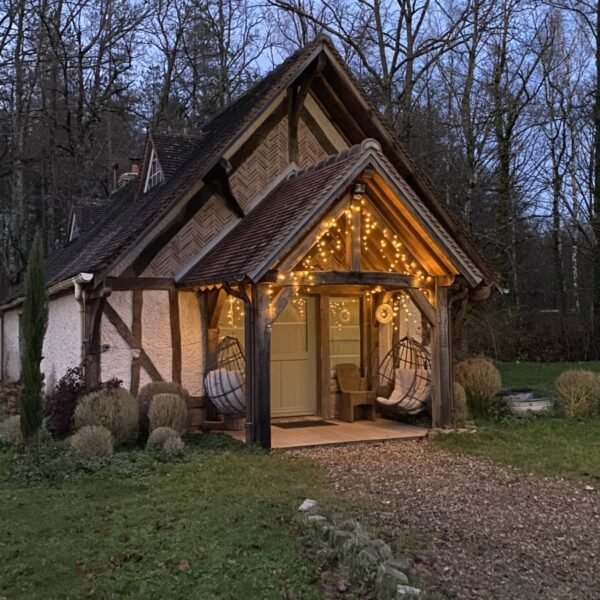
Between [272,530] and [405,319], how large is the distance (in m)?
7.04

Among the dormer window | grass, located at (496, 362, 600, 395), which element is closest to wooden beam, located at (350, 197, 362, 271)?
the dormer window

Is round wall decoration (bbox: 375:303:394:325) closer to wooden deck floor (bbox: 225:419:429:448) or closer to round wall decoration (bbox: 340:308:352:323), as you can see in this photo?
round wall decoration (bbox: 340:308:352:323)

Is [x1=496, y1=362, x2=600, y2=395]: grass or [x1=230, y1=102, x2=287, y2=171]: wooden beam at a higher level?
[x1=230, y1=102, x2=287, y2=171]: wooden beam

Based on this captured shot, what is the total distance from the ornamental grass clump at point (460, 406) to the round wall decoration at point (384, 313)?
5.60ft

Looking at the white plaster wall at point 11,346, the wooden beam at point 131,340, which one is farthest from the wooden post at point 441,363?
the white plaster wall at point 11,346

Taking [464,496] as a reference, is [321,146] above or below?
above

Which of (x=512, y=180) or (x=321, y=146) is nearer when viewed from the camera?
(x=321, y=146)

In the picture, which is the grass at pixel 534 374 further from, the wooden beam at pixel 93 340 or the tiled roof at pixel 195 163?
the wooden beam at pixel 93 340

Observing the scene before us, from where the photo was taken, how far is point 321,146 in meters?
11.9

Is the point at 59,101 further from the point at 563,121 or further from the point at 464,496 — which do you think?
the point at 464,496

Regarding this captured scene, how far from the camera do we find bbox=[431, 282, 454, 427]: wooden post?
401 inches

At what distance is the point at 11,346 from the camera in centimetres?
1834

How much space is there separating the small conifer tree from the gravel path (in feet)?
11.1

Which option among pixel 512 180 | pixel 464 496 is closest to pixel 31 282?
pixel 464 496
